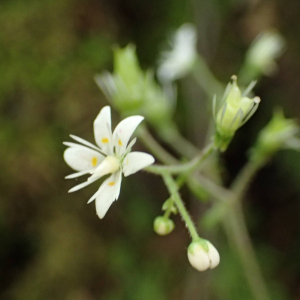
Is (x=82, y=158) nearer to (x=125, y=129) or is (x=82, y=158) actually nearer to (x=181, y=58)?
(x=125, y=129)

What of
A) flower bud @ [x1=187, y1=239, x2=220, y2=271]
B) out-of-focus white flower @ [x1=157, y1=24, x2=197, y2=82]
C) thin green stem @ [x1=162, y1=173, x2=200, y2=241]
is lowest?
flower bud @ [x1=187, y1=239, x2=220, y2=271]

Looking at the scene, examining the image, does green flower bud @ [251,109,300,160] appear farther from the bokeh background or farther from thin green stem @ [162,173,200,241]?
the bokeh background

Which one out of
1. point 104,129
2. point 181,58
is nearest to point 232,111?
point 104,129

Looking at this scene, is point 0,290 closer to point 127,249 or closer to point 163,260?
point 127,249

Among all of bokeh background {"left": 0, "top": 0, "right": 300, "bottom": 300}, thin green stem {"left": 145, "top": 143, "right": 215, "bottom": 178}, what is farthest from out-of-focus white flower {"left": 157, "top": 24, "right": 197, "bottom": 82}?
thin green stem {"left": 145, "top": 143, "right": 215, "bottom": 178}

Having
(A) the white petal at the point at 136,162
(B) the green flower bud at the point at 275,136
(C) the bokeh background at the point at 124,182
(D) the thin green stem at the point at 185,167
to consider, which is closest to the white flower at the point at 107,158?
(A) the white petal at the point at 136,162

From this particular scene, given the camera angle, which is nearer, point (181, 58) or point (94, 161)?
point (94, 161)
